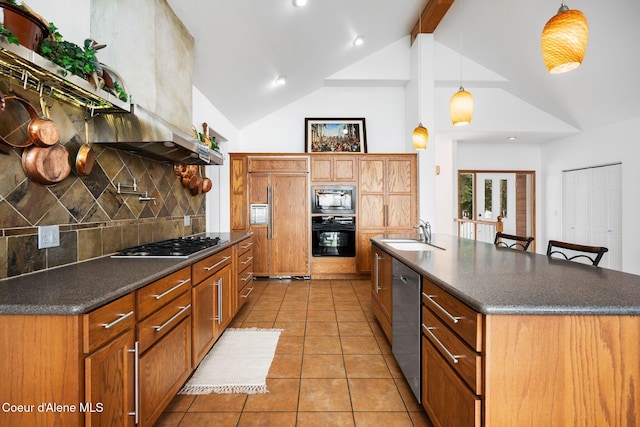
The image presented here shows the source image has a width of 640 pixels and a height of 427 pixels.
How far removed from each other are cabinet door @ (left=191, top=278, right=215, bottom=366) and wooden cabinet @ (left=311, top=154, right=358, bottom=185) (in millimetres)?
2716

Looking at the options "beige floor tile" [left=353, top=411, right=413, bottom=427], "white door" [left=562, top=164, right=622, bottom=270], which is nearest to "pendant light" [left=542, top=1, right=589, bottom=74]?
"beige floor tile" [left=353, top=411, right=413, bottom=427]

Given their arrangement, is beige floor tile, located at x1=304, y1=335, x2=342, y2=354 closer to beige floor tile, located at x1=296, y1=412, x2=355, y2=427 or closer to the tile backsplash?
beige floor tile, located at x1=296, y1=412, x2=355, y2=427

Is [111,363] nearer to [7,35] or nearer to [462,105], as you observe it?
[7,35]

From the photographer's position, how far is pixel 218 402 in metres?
1.75

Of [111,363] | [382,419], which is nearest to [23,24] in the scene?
[111,363]

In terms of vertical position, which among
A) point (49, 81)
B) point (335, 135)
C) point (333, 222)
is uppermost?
point (335, 135)

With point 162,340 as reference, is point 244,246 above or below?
above

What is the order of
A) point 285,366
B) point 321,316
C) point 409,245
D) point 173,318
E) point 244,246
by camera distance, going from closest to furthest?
point 173,318 → point 285,366 → point 409,245 → point 321,316 → point 244,246

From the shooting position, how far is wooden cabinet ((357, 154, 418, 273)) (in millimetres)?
4539

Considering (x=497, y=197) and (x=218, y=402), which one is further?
(x=497, y=197)

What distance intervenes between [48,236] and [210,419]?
1.32 metres

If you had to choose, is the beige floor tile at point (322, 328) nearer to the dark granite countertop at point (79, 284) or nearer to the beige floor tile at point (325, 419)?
the beige floor tile at point (325, 419)

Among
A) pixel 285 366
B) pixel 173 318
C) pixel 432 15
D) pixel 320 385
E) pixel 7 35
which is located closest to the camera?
pixel 7 35

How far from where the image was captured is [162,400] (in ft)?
4.80
